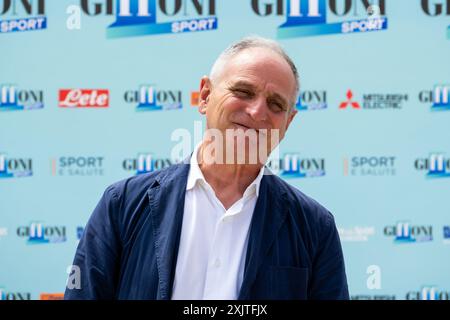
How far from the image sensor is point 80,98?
267cm

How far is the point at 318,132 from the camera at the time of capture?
2666mm

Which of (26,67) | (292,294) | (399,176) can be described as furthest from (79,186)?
(292,294)

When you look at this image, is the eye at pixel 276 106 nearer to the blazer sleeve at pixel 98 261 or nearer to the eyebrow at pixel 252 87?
the eyebrow at pixel 252 87

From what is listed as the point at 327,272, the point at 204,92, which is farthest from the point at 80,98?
the point at 327,272

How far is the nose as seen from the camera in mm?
1139

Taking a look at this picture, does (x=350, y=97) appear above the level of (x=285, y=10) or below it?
below

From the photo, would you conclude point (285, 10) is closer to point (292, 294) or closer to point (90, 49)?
point (90, 49)

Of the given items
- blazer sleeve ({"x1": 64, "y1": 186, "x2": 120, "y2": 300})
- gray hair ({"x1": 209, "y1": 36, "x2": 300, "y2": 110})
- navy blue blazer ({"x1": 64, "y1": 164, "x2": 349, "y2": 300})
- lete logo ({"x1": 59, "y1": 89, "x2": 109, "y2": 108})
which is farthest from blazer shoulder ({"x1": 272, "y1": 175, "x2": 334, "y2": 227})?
lete logo ({"x1": 59, "y1": 89, "x2": 109, "y2": 108})

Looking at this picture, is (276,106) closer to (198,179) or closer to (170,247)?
(198,179)

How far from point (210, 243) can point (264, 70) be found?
392 mm

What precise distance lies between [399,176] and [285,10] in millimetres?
1016

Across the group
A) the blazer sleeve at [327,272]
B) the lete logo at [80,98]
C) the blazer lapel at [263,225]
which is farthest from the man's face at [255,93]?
the lete logo at [80,98]

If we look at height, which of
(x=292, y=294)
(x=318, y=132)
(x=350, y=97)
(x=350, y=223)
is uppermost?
(x=350, y=97)

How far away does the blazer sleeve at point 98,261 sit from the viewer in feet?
3.56
